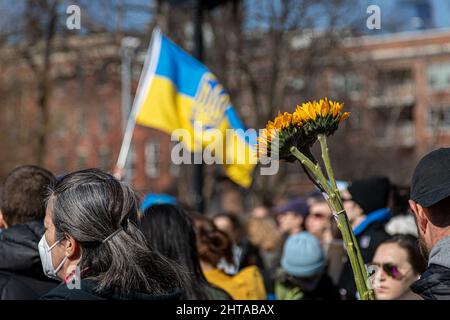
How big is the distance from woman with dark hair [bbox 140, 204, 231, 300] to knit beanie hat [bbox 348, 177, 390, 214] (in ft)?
5.94

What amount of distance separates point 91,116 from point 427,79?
23468 mm

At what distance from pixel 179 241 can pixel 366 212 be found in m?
2.00

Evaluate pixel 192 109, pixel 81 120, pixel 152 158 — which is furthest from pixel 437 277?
pixel 152 158

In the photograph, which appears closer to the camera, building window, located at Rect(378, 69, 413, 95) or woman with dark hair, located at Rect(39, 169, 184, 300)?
woman with dark hair, located at Rect(39, 169, 184, 300)

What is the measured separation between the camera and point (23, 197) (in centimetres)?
379

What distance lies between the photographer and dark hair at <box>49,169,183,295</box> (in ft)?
8.57

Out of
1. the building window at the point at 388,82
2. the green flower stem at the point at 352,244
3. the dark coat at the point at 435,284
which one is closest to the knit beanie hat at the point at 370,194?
the green flower stem at the point at 352,244

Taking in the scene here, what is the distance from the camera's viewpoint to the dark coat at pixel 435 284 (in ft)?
7.81

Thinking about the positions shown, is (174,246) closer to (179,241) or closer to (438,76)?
(179,241)

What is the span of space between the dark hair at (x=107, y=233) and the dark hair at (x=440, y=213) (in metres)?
0.90

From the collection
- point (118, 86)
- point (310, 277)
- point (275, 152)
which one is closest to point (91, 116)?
point (118, 86)

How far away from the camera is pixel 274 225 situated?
7902mm

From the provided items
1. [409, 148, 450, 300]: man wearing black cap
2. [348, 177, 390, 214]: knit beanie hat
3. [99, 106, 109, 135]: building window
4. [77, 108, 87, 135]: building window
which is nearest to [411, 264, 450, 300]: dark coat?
[409, 148, 450, 300]: man wearing black cap

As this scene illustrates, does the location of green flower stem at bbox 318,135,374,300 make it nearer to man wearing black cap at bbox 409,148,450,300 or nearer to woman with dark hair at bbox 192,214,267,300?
man wearing black cap at bbox 409,148,450,300
